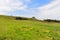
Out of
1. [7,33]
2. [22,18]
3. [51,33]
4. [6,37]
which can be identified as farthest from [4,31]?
[22,18]

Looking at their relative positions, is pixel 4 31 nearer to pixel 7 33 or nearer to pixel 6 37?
pixel 7 33

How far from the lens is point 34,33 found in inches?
890

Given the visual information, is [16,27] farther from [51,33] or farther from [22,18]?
[22,18]

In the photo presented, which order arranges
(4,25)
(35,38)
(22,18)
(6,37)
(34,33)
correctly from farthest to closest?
(22,18)
(4,25)
(34,33)
(35,38)
(6,37)

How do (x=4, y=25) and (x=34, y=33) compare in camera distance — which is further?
(x=4, y=25)

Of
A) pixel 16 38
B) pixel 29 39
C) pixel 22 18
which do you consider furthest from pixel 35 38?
pixel 22 18

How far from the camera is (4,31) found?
71.5ft

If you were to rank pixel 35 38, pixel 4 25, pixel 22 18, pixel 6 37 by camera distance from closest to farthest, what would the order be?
pixel 6 37 < pixel 35 38 < pixel 4 25 < pixel 22 18

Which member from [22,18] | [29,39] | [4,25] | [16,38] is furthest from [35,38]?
[22,18]

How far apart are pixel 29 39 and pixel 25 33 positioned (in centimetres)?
185

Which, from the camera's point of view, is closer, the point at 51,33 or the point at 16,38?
the point at 16,38

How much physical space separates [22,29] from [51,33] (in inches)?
132

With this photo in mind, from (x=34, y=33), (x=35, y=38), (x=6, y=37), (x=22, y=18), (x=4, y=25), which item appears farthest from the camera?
(x=22, y=18)

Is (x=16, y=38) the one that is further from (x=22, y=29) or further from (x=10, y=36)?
(x=22, y=29)
